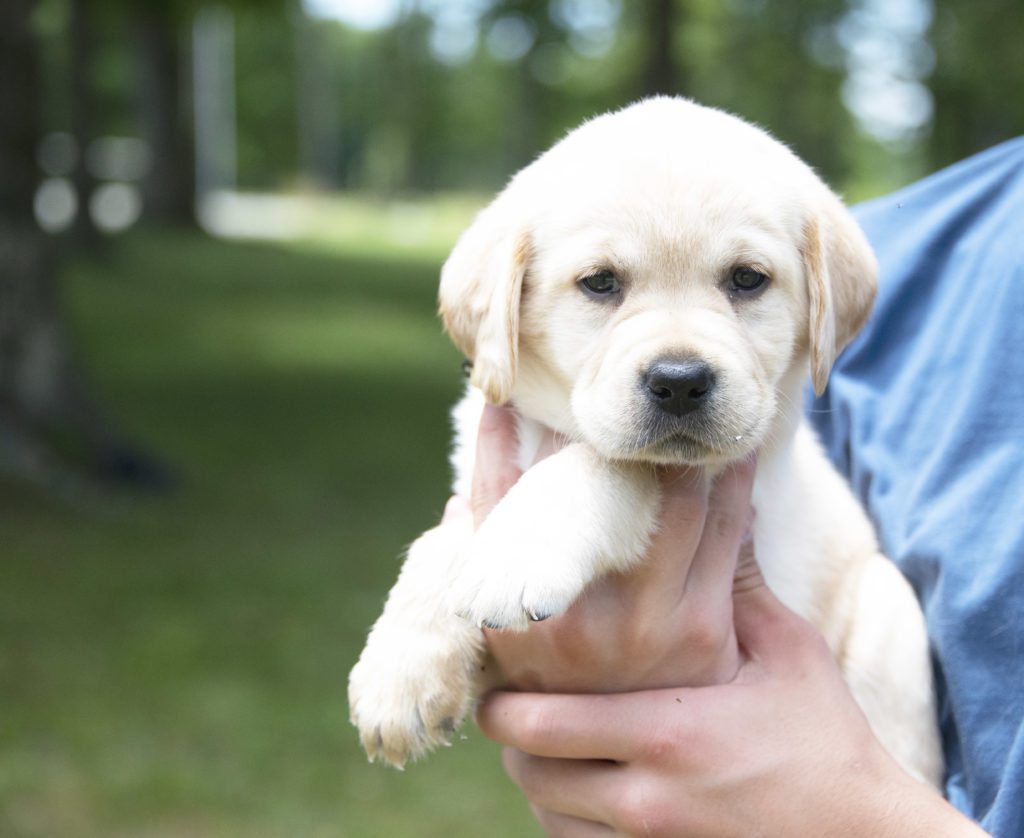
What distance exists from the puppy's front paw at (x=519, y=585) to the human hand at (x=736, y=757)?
0.18 metres

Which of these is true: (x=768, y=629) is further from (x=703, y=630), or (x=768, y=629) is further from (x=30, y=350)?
(x=30, y=350)

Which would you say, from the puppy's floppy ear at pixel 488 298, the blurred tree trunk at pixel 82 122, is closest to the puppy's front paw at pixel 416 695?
the puppy's floppy ear at pixel 488 298

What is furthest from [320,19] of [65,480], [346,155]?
[65,480]

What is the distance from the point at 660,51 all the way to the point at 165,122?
20.6 m

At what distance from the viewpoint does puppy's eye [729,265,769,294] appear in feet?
8.25

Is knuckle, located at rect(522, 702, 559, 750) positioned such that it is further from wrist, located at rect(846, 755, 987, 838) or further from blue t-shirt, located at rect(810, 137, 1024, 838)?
blue t-shirt, located at rect(810, 137, 1024, 838)

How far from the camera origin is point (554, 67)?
137 ft

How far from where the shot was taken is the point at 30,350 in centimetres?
918

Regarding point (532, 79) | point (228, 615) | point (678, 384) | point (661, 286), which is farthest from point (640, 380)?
point (532, 79)

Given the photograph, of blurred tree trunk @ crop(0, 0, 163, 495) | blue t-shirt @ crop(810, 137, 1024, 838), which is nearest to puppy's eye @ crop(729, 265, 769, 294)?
blue t-shirt @ crop(810, 137, 1024, 838)

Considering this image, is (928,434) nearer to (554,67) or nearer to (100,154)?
(554,67)

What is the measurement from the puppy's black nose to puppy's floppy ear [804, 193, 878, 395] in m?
0.36

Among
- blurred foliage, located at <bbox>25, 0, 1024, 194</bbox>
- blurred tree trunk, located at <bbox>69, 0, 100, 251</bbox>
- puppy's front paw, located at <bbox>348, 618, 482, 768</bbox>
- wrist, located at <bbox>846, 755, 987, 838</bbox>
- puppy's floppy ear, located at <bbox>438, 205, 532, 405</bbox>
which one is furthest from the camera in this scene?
blurred tree trunk, located at <bbox>69, 0, 100, 251</bbox>

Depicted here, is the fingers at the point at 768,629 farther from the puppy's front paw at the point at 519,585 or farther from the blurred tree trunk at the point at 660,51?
the blurred tree trunk at the point at 660,51
